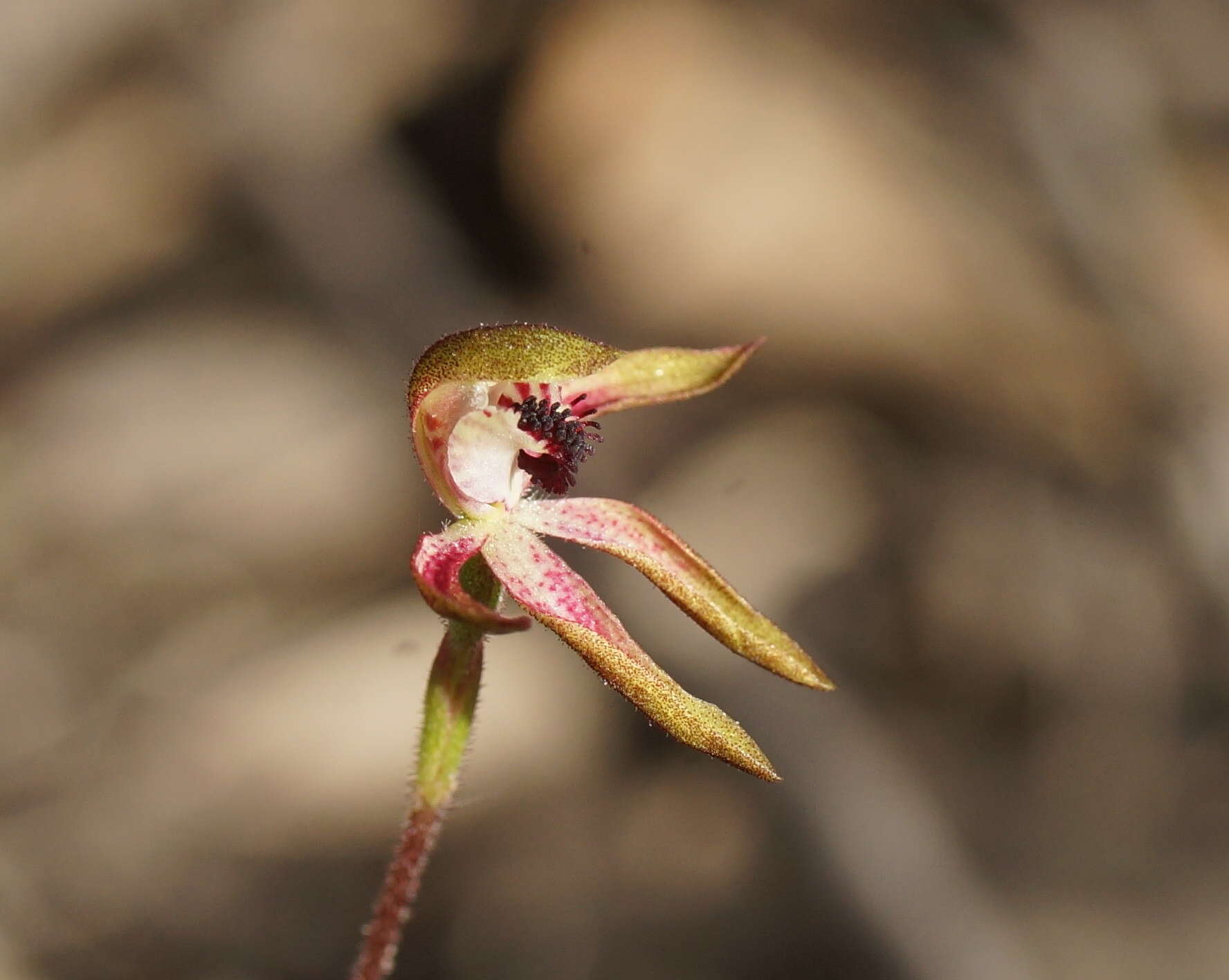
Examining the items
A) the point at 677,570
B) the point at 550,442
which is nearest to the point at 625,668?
the point at 677,570

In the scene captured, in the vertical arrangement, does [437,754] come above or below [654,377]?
below

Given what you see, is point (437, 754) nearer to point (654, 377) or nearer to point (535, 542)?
point (535, 542)

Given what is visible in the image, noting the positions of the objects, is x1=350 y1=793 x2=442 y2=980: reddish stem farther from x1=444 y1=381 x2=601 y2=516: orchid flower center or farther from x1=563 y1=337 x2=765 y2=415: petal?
x1=563 y1=337 x2=765 y2=415: petal

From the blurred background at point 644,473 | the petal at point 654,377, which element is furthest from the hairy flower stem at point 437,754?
the blurred background at point 644,473

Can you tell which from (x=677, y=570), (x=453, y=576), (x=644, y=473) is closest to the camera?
(x=453, y=576)

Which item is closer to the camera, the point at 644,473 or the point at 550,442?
the point at 550,442

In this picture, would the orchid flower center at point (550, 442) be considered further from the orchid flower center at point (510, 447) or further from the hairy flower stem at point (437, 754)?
the hairy flower stem at point (437, 754)

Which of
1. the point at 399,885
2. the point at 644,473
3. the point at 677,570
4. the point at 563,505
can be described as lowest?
the point at 399,885

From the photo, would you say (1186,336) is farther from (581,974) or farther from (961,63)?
(581,974)
